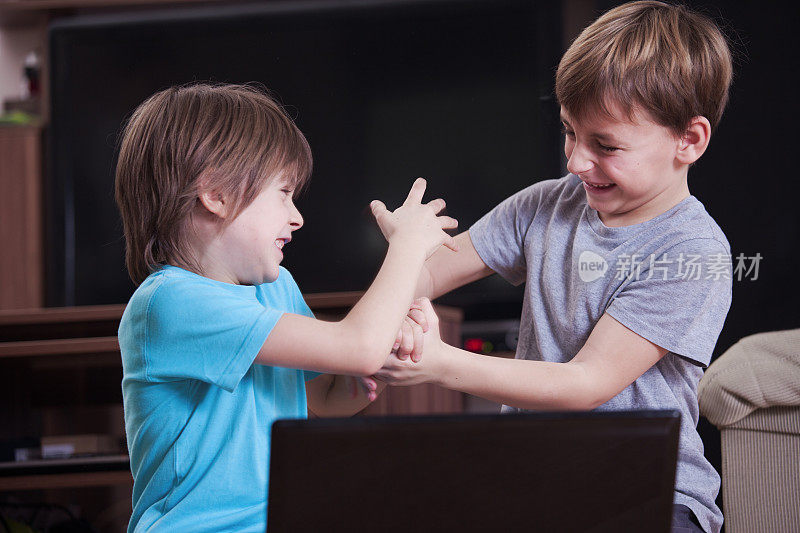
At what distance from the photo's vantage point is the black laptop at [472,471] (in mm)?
501

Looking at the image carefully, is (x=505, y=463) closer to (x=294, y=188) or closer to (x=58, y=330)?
(x=294, y=188)

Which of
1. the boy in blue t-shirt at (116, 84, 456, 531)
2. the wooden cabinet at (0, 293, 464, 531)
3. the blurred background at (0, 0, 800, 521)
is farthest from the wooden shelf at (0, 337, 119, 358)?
the boy in blue t-shirt at (116, 84, 456, 531)

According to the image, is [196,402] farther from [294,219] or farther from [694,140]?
[694,140]

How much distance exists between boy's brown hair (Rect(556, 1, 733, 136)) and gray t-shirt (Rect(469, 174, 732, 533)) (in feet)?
0.35

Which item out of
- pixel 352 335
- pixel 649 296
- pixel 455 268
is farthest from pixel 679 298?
pixel 352 335

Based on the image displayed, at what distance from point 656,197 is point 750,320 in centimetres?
23

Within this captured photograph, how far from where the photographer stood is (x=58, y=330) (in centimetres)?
111

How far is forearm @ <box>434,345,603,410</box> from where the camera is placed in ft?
2.55

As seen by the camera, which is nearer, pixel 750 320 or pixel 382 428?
pixel 382 428

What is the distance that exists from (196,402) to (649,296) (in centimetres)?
47

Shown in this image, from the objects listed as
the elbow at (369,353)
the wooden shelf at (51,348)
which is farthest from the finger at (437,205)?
the wooden shelf at (51,348)

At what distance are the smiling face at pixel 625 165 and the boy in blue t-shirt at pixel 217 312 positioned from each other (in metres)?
0.17

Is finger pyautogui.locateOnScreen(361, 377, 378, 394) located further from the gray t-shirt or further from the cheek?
the cheek

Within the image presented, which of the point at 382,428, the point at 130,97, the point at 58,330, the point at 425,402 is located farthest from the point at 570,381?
the point at 58,330
